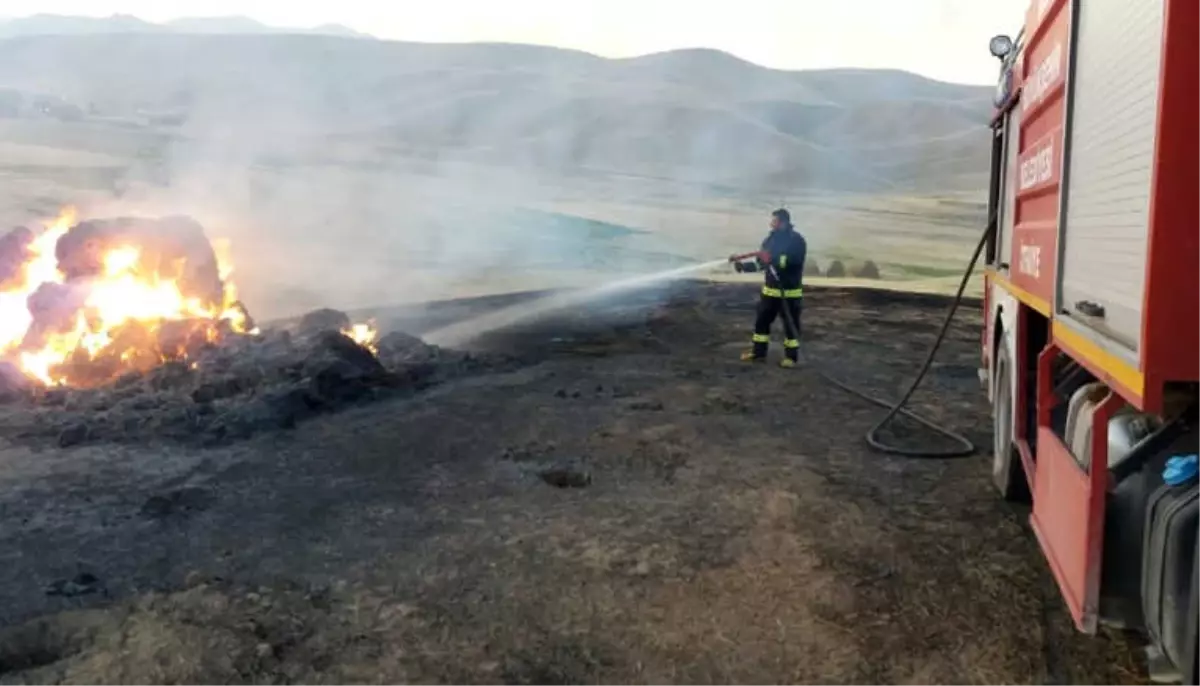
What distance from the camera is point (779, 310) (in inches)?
466

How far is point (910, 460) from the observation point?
25.6 feet

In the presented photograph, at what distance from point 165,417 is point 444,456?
2.65 meters

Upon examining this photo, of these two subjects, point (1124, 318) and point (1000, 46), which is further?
point (1000, 46)

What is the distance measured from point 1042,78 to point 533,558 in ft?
12.5

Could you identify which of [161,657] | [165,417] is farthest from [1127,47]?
[165,417]

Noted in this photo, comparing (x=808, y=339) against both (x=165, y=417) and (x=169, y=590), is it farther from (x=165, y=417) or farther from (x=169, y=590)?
(x=169, y=590)

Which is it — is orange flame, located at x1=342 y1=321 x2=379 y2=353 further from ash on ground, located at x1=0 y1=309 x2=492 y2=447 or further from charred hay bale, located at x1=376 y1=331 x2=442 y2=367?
ash on ground, located at x1=0 y1=309 x2=492 y2=447

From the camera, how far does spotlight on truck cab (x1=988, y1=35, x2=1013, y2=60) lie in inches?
301

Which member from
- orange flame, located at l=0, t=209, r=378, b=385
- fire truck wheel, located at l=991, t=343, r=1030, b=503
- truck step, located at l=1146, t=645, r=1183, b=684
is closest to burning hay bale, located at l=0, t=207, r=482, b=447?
orange flame, located at l=0, t=209, r=378, b=385

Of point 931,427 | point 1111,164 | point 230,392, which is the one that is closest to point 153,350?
point 230,392

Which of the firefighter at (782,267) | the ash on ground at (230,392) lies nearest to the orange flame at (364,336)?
the ash on ground at (230,392)

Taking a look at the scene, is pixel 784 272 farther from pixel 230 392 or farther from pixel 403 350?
pixel 230 392

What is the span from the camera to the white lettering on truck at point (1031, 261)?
5.25m

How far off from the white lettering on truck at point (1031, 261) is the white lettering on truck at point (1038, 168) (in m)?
0.36
